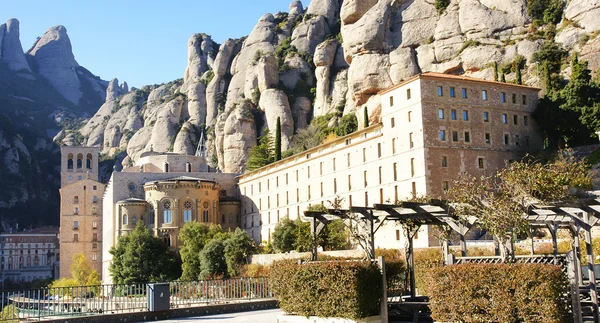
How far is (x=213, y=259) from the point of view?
6812 centimetres

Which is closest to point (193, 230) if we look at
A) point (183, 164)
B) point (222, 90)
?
point (183, 164)

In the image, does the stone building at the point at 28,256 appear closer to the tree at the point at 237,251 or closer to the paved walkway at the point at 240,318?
the tree at the point at 237,251

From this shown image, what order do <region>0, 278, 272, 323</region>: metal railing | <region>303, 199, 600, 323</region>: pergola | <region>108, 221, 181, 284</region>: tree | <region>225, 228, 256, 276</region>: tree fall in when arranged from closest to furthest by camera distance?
<region>303, 199, 600, 323</region>: pergola, <region>0, 278, 272, 323</region>: metal railing, <region>225, 228, 256, 276</region>: tree, <region>108, 221, 181, 284</region>: tree

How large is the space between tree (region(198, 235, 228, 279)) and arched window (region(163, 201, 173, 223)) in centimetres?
1423

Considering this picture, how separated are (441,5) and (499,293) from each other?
232 feet

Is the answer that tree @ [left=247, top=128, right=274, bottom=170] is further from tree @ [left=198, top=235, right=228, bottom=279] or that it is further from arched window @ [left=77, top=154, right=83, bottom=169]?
arched window @ [left=77, top=154, right=83, bottom=169]

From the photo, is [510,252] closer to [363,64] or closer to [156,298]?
[156,298]

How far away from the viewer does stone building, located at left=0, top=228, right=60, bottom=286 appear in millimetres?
125562

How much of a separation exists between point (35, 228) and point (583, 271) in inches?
5313

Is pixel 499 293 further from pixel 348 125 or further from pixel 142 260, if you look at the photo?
pixel 348 125

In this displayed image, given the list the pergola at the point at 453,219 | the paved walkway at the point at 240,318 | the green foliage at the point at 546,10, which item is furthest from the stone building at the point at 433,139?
the pergola at the point at 453,219

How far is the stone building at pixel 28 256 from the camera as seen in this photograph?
412 feet

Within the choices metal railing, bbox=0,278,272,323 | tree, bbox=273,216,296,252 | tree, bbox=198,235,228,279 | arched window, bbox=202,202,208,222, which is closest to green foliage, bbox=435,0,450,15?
tree, bbox=273,216,296,252

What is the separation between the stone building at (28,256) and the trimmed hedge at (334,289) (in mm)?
115772
